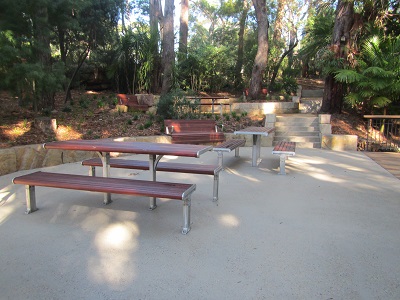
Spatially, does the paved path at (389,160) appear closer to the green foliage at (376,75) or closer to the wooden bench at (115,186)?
the green foliage at (376,75)

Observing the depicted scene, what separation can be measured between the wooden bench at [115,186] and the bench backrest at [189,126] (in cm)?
489

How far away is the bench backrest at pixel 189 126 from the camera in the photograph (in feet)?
28.1

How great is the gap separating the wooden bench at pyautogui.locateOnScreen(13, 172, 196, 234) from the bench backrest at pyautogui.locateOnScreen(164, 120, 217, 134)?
16.0ft

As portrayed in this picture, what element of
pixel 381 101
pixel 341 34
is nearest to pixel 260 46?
pixel 341 34

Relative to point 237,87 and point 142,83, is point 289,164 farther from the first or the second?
point 237,87

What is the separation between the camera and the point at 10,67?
622 centimetres

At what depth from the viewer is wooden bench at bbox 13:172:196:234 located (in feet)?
10.2

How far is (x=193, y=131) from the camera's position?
8711 mm

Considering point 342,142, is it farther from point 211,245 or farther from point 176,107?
point 211,245

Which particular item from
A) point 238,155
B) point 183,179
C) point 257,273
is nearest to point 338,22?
point 238,155

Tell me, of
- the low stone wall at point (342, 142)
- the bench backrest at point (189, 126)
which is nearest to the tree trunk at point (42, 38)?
the bench backrest at point (189, 126)

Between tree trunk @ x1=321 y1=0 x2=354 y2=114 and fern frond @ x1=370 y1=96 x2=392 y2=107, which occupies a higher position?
tree trunk @ x1=321 y1=0 x2=354 y2=114

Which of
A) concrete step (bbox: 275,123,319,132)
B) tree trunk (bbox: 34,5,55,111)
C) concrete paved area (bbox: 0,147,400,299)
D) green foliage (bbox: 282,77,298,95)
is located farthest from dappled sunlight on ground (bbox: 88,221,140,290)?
green foliage (bbox: 282,77,298,95)

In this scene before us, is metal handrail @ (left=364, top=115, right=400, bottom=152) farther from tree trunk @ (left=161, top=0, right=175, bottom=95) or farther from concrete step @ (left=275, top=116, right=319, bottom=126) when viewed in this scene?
tree trunk @ (left=161, top=0, right=175, bottom=95)
